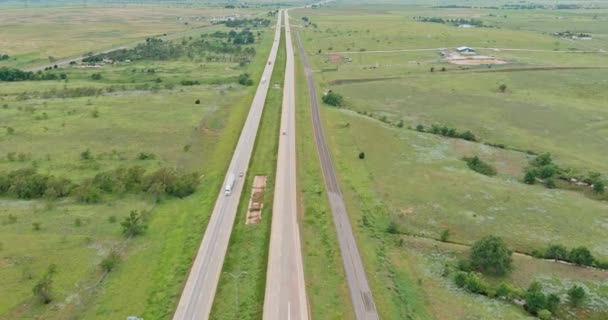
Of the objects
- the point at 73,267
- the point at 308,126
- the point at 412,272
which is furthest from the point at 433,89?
the point at 73,267

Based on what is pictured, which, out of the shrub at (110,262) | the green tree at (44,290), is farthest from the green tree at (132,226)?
the green tree at (44,290)

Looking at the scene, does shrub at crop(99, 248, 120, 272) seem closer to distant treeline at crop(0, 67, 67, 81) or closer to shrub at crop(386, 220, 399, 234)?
shrub at crop(386, 220, 399, 234)

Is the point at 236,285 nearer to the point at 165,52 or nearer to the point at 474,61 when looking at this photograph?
the point at 474,61

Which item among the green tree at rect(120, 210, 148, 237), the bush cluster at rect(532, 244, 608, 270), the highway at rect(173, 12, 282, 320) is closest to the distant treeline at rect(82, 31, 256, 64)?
the highway at rect(173, 12, 282, 320)

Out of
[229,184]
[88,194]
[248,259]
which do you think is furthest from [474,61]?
[88,194]

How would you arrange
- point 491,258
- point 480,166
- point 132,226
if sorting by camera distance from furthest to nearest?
1. point 480,166
2. point 132,226
3. point 491,258

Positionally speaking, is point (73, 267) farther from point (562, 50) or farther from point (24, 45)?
point (562, 50)

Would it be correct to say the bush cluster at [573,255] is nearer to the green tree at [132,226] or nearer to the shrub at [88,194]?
the green tree at [132,226]
